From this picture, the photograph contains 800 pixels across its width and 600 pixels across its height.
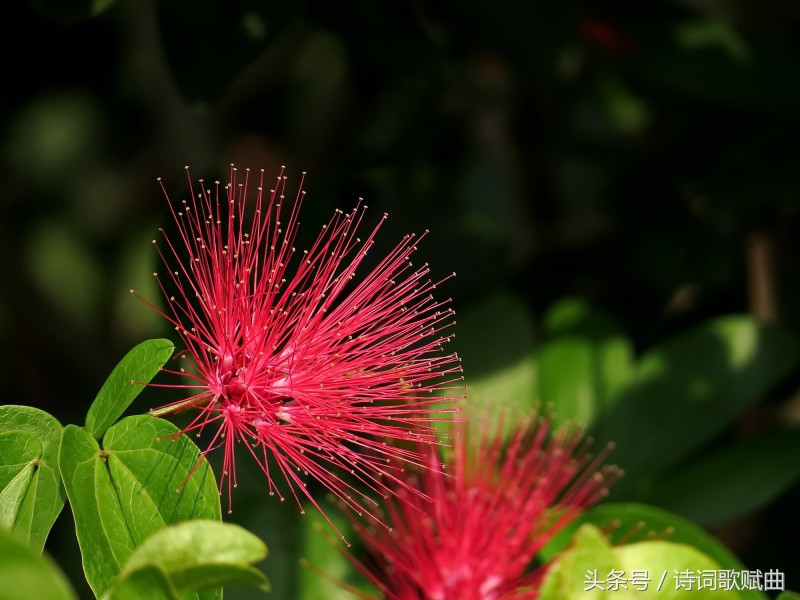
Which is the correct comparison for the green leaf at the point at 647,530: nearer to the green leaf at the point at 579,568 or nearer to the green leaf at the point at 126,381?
the green leaf at the point at 579,568

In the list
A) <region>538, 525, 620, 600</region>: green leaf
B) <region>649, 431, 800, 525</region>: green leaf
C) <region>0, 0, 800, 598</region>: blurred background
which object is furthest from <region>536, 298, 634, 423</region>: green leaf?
<region>538, 525, 620, 600</region>: green leaf

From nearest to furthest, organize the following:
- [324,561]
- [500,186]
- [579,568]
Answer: [579,568], [324,561], [500,186]

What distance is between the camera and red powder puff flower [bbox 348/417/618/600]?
131 centimetres

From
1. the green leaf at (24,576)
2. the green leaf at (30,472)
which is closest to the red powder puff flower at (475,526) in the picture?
the green leaf at (30,472)

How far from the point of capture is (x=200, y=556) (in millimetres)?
793

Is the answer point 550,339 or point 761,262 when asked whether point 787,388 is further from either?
point 550,339

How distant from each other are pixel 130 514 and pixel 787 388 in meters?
1.52

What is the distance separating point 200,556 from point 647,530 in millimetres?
697

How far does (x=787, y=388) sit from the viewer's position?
6.62 feet

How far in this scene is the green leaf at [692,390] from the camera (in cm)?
159

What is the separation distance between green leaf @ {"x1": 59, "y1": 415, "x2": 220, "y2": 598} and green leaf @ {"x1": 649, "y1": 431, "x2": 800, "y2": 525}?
0.88m

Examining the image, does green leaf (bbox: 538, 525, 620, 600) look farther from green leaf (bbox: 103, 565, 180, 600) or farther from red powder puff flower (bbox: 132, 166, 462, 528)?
green leaf (bbox: 103, 565, 180, 600)

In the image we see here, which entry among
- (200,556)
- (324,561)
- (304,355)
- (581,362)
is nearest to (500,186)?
(581,362)

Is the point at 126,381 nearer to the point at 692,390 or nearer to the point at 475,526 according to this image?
the point at 475,526
